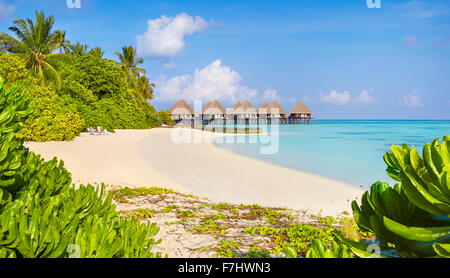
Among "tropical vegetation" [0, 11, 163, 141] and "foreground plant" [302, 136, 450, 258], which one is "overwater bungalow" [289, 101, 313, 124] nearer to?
"tropical vegetation" [0, 11, 163, 141]

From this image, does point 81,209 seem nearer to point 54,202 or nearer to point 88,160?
point 54,202

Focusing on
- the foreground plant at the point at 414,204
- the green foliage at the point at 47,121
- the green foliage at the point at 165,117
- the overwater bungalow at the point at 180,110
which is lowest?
the foreground plant at the point at 414,204

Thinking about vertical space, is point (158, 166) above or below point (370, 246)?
below

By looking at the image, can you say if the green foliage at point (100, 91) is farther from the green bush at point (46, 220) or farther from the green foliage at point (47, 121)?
the green bush at point (46, 220)

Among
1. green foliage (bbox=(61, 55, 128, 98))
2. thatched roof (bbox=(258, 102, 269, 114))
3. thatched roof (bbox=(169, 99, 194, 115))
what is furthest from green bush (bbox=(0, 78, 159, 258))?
thatched roof (bbox=(258, 102, 269, 114))

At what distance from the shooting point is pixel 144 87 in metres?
52.9

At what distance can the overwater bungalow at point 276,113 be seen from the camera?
240 ft

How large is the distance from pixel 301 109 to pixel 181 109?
2947 centimetres

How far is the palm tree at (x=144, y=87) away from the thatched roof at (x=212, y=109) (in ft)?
47.4

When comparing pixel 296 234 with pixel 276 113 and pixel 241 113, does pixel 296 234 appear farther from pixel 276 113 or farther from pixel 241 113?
pixel 276 113

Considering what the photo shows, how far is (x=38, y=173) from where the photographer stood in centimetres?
209


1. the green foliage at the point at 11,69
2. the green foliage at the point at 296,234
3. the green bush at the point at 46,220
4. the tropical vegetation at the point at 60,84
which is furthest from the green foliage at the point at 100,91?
the green bush at the point at 46,220

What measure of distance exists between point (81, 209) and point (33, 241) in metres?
0.49
